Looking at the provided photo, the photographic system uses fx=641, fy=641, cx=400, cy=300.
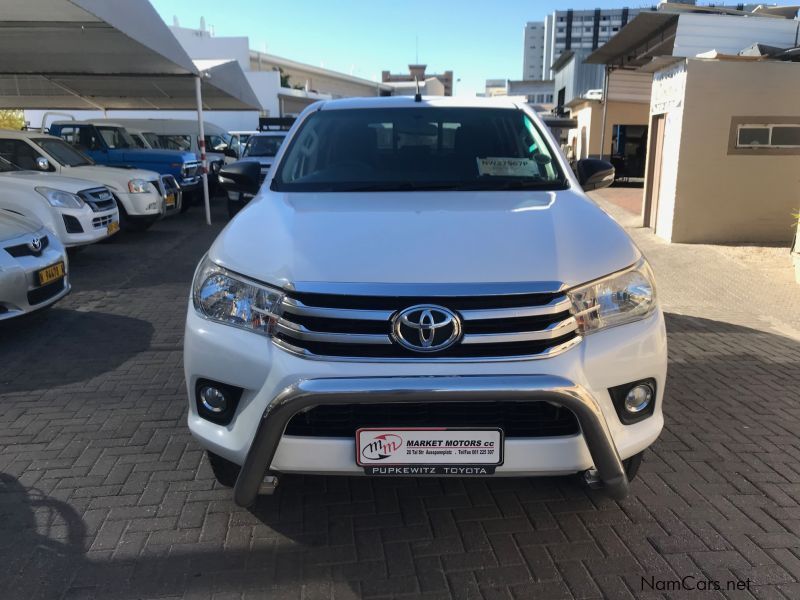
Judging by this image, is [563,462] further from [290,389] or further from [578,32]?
[578,32]

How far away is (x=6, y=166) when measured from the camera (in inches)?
353

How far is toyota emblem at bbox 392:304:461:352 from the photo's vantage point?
2234mm

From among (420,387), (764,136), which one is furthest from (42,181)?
(764,136)

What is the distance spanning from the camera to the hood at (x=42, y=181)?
26.6ft

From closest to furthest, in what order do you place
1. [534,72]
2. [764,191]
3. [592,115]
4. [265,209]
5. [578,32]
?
[265,209], [764,191], [592,115], [578,32], [534,72]

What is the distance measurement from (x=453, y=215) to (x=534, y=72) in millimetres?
130542

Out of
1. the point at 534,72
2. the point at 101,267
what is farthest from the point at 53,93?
the point at 534,72

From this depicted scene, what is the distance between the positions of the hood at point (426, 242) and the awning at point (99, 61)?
744 centimetres

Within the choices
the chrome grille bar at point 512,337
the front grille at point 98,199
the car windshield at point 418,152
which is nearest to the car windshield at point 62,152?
the front grille at point 98,199

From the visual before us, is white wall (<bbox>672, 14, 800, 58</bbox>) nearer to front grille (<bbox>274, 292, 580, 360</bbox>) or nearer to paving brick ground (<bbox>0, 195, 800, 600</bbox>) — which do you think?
paving brick ground (<bbox>0, 195, 800, 600</bbox>)

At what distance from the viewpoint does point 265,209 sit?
304 cm

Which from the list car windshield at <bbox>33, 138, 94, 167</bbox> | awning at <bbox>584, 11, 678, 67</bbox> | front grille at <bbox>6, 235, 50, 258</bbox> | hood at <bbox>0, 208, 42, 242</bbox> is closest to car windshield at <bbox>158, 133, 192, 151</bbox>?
car windshield at <bbox>33, 138, 94, 167</bbox>

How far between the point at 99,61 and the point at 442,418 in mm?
13159

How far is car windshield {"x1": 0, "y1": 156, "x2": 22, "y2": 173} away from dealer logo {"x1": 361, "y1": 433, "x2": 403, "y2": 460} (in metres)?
8.57
